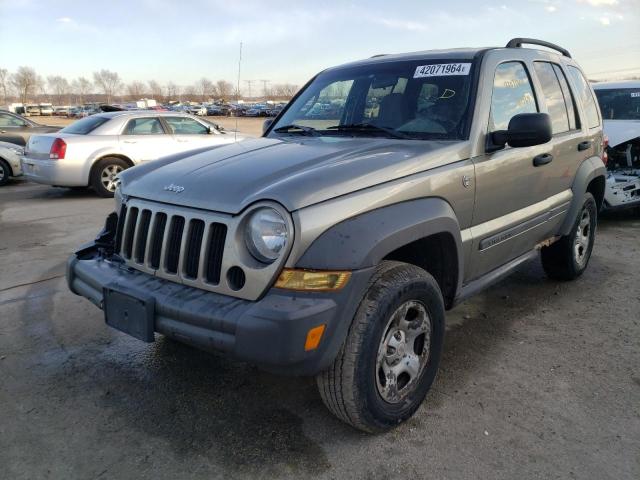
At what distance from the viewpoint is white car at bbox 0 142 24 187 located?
37.5 ft

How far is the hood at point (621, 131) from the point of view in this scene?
7323mm

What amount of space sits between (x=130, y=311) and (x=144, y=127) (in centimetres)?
830

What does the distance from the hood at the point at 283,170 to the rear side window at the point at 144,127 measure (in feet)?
23.7

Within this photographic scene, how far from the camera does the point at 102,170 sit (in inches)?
377

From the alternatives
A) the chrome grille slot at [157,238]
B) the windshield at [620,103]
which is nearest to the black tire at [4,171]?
the chrome grille slot at [157,238]

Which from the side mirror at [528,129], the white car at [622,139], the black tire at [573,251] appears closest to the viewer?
the side mirror at [528,129]

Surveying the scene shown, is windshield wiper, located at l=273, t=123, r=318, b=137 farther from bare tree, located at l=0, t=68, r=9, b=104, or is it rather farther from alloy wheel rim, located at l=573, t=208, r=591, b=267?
bare tree, located at l=0, t=68, r=9, b=104

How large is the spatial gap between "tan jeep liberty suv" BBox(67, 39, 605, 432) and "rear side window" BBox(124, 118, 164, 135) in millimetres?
6804

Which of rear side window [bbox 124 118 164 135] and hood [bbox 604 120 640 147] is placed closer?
hood [bbox 604 120 640 147]

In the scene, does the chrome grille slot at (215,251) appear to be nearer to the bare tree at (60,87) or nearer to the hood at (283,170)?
the hood at (283,170)

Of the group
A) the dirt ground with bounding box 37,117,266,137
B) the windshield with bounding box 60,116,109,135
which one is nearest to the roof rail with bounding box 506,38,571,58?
the windshield with bounding box 60,116,109,135

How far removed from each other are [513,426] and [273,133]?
2537 mm

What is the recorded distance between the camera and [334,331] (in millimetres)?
2264

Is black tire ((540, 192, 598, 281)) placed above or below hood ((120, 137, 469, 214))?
below
